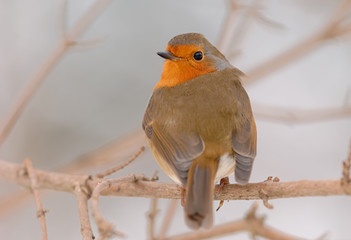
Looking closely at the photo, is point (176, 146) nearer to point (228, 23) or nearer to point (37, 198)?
point (37, 198)

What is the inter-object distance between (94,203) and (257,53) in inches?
180

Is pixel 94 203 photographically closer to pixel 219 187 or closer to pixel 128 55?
pixel 219 187

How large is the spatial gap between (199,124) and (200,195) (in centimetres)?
58

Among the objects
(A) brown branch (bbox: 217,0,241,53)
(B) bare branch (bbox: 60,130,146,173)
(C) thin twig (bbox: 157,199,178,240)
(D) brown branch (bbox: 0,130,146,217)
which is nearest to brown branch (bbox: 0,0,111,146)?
(D) brown branch (bbox: 0,130,146,217)

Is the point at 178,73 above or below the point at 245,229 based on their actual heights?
above

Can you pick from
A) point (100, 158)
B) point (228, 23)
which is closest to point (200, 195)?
point (100, 158)

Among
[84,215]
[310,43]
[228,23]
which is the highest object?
[310,43]

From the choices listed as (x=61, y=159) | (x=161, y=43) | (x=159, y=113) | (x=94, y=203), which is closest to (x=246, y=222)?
(x=159, y=113)

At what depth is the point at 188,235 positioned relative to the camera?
3111 millimetres

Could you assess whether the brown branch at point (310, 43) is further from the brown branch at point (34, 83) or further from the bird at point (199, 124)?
the brown branch at point (34, 83)

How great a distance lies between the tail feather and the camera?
2428 mm

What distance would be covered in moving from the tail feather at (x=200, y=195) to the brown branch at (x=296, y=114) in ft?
4.74

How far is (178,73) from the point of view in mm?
3514

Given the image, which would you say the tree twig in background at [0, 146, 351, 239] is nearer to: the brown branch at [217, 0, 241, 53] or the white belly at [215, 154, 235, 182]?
the white belly at [215, 154, 235, 182]
